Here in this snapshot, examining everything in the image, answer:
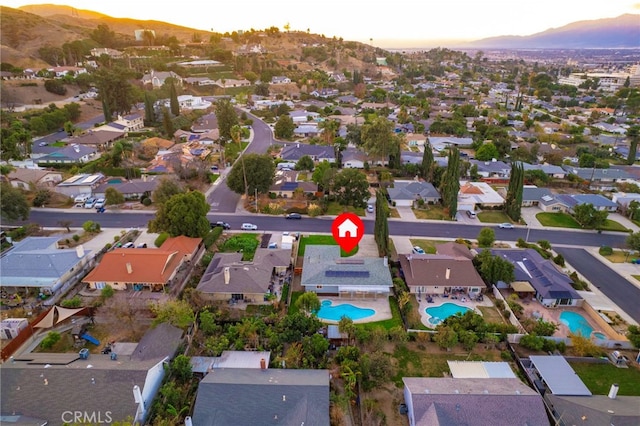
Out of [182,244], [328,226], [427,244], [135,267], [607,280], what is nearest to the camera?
[135,267]

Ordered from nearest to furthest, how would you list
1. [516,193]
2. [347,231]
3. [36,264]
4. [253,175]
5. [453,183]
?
[36,264], [347,231], [453,183], [516,193], [253,175]

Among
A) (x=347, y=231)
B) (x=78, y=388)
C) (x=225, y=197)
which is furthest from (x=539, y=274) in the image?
(x=225, y=197)

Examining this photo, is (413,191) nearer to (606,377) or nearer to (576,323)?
(576,323)

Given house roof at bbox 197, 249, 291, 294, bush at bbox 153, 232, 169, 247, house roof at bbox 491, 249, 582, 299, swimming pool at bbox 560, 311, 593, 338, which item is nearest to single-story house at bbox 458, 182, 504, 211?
house roof at bbox 491, 249, 582, 299

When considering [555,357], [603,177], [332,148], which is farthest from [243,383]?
[603,177]

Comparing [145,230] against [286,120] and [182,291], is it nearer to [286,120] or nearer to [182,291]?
[182,291]

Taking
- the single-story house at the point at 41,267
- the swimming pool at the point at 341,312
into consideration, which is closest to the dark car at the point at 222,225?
the single-story house at the point at 41,267

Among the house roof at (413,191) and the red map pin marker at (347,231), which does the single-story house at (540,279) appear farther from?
the house roof at (413,191)
